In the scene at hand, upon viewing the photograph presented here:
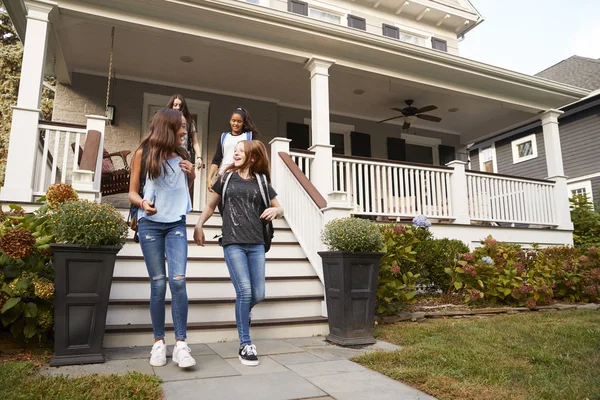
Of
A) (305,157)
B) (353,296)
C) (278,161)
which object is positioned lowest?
(353,296)

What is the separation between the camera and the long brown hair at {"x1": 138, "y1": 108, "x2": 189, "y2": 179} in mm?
2605

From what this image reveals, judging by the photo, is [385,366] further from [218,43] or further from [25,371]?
[218,43]

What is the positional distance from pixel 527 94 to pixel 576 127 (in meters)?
7.24

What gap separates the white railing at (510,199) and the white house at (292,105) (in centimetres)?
3

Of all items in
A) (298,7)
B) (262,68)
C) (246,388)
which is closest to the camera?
(246,388)

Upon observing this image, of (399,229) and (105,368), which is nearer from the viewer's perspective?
(105,368)

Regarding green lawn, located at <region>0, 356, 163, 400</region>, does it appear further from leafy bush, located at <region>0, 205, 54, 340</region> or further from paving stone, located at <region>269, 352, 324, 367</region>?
paving stone, located at <region>269, 352, 324, 367</region>

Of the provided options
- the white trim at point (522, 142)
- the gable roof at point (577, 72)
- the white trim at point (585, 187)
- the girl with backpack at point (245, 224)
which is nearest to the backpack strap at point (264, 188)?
the girl with backpack at point (245, 224)

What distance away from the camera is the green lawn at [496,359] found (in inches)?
87.3

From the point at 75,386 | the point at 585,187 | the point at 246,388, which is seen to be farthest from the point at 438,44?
the point at 75,386

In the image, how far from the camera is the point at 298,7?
363 inches

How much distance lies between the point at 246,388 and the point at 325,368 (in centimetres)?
64

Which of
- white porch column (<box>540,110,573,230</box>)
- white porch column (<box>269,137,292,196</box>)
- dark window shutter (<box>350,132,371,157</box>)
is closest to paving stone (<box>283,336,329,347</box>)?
white porch column (<box>269,137,292,196</box>)

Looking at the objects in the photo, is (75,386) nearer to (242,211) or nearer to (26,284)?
(26,284)
